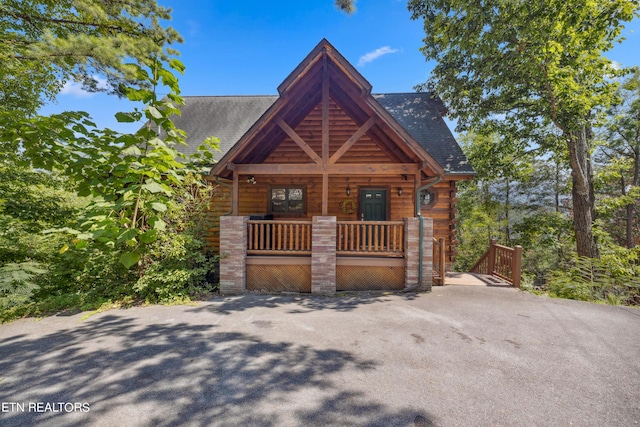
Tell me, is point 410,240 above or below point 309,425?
above

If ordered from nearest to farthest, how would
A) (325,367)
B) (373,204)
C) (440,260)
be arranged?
(325,367), (440,260), (373,204)

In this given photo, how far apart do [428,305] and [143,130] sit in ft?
21.7

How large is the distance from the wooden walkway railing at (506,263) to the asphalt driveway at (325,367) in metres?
1.65

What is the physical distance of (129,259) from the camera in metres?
4.28

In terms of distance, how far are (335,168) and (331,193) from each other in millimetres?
2916

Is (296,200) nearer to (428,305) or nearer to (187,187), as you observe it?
(187,187)

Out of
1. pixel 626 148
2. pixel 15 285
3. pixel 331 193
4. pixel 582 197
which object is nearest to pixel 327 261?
pixel 331 193

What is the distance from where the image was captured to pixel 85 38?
5.34 metres

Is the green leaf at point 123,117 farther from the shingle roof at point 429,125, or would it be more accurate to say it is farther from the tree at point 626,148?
the tree at point 626,148

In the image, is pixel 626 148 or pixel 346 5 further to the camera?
pixel 626 148

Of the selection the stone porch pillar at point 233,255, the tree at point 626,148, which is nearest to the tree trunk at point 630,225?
the tree at point 626,148

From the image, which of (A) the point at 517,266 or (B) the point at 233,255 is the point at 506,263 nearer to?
(A) the point at 517,266

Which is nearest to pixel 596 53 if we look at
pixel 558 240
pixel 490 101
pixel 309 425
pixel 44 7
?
pixel 490 101

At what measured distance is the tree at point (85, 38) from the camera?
5.40m
